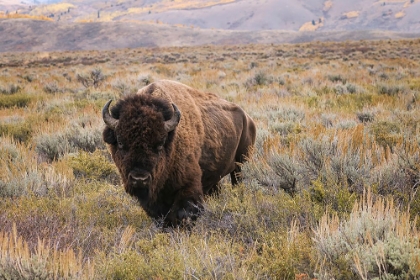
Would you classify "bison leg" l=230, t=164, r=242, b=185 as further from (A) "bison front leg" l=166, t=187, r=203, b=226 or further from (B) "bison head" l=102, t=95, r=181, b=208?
(B) "bison head" l=102, t=95, r=181, b=208

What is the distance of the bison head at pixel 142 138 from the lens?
12.2 ft

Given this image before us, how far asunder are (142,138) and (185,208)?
0.99 meters

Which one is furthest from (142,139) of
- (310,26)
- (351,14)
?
(351,14)

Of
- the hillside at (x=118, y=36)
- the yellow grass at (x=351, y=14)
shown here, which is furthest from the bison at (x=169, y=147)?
the yellow grass at (x=351, y=14)

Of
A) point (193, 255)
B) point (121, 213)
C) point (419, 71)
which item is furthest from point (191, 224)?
point (419, 71)

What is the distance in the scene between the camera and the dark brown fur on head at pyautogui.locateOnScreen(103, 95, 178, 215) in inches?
147

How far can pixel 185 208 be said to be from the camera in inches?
167

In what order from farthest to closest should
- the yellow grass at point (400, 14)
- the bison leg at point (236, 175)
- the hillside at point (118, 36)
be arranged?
1. the yellow grass at point (400, 14)
2. the hillside at point (118, 36)
3. the bison leg at point (236, 175)

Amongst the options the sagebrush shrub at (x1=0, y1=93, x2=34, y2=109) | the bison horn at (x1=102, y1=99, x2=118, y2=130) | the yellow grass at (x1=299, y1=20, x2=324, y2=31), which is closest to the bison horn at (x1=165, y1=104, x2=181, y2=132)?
the bison horn at (x1=102, y1=99, x2=118, y2=130)

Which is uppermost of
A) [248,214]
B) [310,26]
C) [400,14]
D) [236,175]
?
[400,14]

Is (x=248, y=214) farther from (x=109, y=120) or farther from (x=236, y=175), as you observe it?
(x=236, y=175)

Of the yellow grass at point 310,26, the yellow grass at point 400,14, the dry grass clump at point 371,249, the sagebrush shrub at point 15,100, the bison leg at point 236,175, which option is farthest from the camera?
the yellow grass at point 310,26

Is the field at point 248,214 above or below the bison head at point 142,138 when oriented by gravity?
below

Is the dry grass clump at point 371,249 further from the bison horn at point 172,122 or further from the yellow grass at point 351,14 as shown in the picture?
the yellow grass at point 351,14
